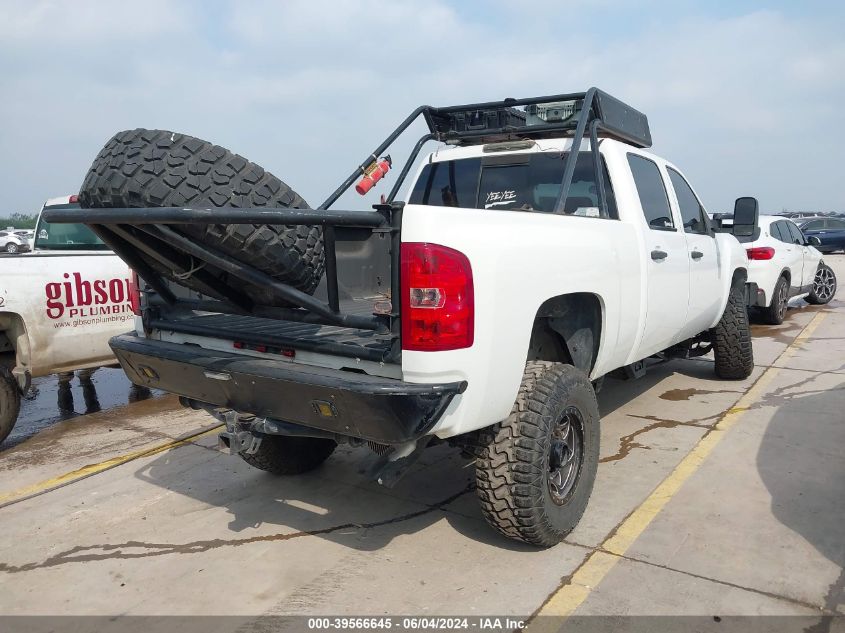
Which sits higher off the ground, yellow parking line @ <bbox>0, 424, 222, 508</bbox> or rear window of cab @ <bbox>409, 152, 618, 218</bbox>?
rear window of cab @ <bbox>409, 152, 618, 218</bbox>

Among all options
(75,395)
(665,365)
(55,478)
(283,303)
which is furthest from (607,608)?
(75,395)

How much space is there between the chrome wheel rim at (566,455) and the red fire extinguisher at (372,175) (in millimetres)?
2303

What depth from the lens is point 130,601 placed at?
300 centimetres

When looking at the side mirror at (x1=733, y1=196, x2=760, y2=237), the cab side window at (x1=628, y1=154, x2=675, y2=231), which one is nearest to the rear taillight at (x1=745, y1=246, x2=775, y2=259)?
the side mirror at (x1=733, y1=196, x2=760, y2=237)

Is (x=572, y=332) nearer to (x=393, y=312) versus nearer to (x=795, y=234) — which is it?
(x=393, y=312)

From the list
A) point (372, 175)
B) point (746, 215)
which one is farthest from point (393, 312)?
point (746, 215)

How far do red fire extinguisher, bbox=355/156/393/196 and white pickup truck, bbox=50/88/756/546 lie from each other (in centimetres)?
134

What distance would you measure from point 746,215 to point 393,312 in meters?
4.06

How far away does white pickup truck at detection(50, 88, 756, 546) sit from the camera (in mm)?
2609

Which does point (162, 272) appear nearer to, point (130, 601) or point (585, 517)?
point (130, 601)

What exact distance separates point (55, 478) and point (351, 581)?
2606 millimetres

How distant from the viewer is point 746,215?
18.2ft

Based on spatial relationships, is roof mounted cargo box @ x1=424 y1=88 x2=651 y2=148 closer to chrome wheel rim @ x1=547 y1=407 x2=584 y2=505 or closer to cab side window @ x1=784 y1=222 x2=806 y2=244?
chrome wheel rim @ x1=547 y1=407 x2=584 y2=505

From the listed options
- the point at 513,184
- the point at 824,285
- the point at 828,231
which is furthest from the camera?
the point at 828,231
